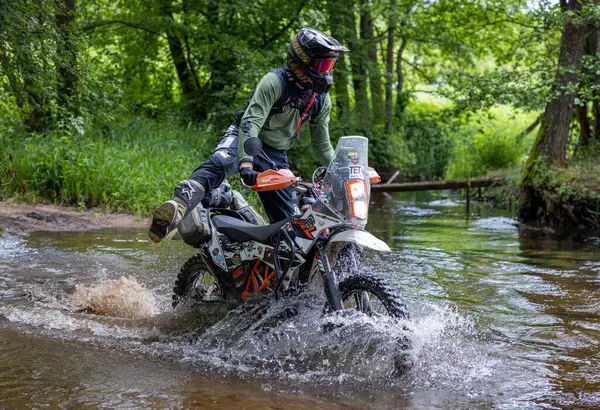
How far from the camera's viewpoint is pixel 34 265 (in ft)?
23.4

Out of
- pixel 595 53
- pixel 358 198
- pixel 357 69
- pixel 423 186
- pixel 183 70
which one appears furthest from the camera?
pixel 357 69

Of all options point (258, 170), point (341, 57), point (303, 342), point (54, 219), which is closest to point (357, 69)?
point (341, 57)

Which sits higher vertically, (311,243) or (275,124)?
(275,124)

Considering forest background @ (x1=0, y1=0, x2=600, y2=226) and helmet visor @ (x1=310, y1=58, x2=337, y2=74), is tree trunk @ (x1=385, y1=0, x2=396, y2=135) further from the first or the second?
helmet visor @ (x1=310, y1=58, x2=337, y2=74)

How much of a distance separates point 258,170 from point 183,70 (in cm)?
1285

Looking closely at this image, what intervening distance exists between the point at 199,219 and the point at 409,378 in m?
1.94

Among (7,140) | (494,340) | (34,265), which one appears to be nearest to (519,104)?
(494,340)

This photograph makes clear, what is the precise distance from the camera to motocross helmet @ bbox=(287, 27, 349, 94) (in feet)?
15.0

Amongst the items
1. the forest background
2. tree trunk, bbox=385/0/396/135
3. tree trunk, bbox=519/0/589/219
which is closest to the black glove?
the forest background

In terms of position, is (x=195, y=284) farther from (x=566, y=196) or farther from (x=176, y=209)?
(x=566, y=196)

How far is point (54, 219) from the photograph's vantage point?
32.7 feet

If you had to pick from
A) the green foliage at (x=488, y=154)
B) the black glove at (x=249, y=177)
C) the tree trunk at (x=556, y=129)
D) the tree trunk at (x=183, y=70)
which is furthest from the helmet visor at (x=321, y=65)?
the green foliage at (x=488, y=154)

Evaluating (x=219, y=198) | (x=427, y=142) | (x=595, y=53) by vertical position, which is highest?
(x=595, y=53)

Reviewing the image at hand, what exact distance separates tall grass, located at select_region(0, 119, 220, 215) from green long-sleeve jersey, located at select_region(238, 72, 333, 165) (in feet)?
19.9
